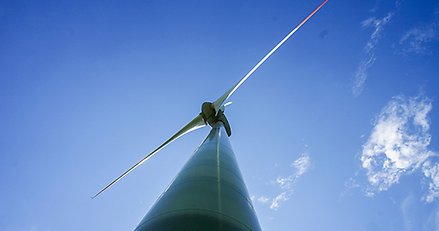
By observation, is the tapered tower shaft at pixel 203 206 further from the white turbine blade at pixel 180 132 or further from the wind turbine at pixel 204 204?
the white turbine blade at pixel 180 132

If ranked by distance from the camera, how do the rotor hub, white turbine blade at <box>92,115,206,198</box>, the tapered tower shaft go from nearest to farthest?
the tapered tower shaft < white turbine blade at <box>92,115,206,198</box> < the rotor hub

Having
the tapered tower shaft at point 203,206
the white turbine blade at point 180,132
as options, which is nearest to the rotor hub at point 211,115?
the white turbine blade at point 180,132

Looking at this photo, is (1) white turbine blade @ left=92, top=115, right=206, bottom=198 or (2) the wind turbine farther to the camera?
(1) white turbine blade @ left=92, top=115, right=206, bottom=198

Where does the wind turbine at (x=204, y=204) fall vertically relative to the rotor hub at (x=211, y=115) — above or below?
below

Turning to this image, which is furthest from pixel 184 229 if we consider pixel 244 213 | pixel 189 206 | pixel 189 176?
pixel 189 176

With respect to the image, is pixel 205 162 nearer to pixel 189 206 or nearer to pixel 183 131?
pixel 189 206

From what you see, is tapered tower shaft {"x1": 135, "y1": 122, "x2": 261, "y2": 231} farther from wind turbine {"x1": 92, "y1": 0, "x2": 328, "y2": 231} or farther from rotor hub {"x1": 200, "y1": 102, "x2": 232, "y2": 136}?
rotor hub {"x1": 200, "y1": 102, "x2": 232, "y2": 136}

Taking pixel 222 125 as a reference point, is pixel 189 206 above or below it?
below

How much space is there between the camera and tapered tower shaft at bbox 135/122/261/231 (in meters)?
3.49

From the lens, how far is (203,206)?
3.89 meters

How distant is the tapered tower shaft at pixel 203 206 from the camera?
11.5 ft

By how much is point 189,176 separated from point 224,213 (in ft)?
5.33

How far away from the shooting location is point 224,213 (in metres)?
3.84

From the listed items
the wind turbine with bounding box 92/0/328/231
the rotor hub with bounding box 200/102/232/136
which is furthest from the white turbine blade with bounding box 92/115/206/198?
the wind turbine with bounding box 92/0/328/231
